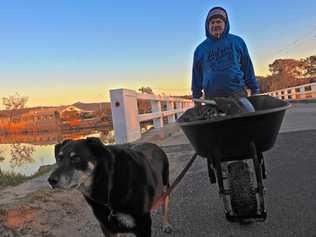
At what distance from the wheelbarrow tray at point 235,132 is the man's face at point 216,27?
1267 mm

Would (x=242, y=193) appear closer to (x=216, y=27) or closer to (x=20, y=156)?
(x=216, y=27)

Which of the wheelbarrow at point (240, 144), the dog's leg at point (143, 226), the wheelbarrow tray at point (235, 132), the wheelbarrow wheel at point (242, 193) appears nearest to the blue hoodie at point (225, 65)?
the wheelbarrow at point (240, 144)

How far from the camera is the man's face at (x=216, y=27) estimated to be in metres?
4.65

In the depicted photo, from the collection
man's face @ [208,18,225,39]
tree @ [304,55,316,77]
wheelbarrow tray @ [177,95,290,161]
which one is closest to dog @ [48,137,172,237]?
wheelbarrow tray @ [177,95,290,161]

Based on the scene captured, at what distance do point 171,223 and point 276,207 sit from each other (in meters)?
1.14

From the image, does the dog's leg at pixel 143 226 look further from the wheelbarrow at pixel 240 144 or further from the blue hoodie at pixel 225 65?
Answer: the blue hoodie at pixel 225 65

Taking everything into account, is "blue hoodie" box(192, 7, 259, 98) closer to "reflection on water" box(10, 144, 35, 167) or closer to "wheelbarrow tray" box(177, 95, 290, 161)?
"wheelbarrow tray" box(177, 95, 290, 161)

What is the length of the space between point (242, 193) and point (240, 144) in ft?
1.68

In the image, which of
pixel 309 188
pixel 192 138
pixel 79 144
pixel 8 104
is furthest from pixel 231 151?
pixel 8 104

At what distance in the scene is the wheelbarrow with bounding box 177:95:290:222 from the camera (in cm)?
344

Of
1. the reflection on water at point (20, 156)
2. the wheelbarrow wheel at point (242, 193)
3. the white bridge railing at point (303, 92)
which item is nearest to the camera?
the wheelbarrow wheel at point (242, 193)

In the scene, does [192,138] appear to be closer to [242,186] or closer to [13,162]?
[242,186]

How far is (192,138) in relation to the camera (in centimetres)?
378

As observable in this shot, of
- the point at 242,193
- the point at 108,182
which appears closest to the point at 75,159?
the point at 108,182
